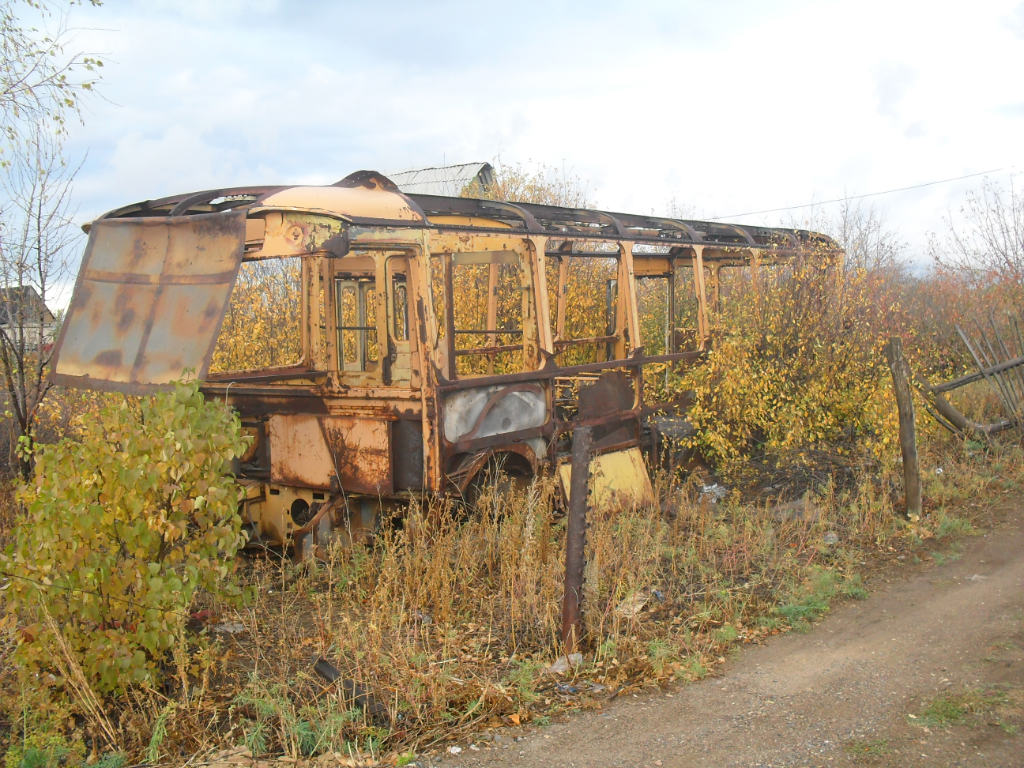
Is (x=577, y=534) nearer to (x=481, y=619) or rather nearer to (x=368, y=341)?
(x=481, y=619)

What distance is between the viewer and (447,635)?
478 centimetres

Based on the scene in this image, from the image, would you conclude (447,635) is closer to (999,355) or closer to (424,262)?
(424,262)

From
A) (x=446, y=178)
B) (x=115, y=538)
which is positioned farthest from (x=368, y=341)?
(x=446, y=178)

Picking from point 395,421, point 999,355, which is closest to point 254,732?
point 395,421

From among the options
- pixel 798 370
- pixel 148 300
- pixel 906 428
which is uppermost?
pixel 148 300

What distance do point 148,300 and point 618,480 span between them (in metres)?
4.14

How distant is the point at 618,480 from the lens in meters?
7.71

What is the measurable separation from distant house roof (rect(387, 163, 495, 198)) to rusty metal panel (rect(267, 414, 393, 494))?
52.1 feet

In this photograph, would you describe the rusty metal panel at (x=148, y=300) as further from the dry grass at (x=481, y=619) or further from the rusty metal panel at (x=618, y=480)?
the rusty metal panel at (x=618, y=480)

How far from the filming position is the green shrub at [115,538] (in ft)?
13.0

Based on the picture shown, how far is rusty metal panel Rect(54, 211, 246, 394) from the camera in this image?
5105mm

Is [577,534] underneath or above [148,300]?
underneath

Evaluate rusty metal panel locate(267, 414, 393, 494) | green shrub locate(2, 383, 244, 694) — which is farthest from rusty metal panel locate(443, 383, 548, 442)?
green shrub locate(2, 383, 244, 694)

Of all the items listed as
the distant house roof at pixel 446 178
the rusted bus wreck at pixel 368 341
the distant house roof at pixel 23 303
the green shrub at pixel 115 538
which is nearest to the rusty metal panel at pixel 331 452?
the rusted bus wreck at pixel 368 341
